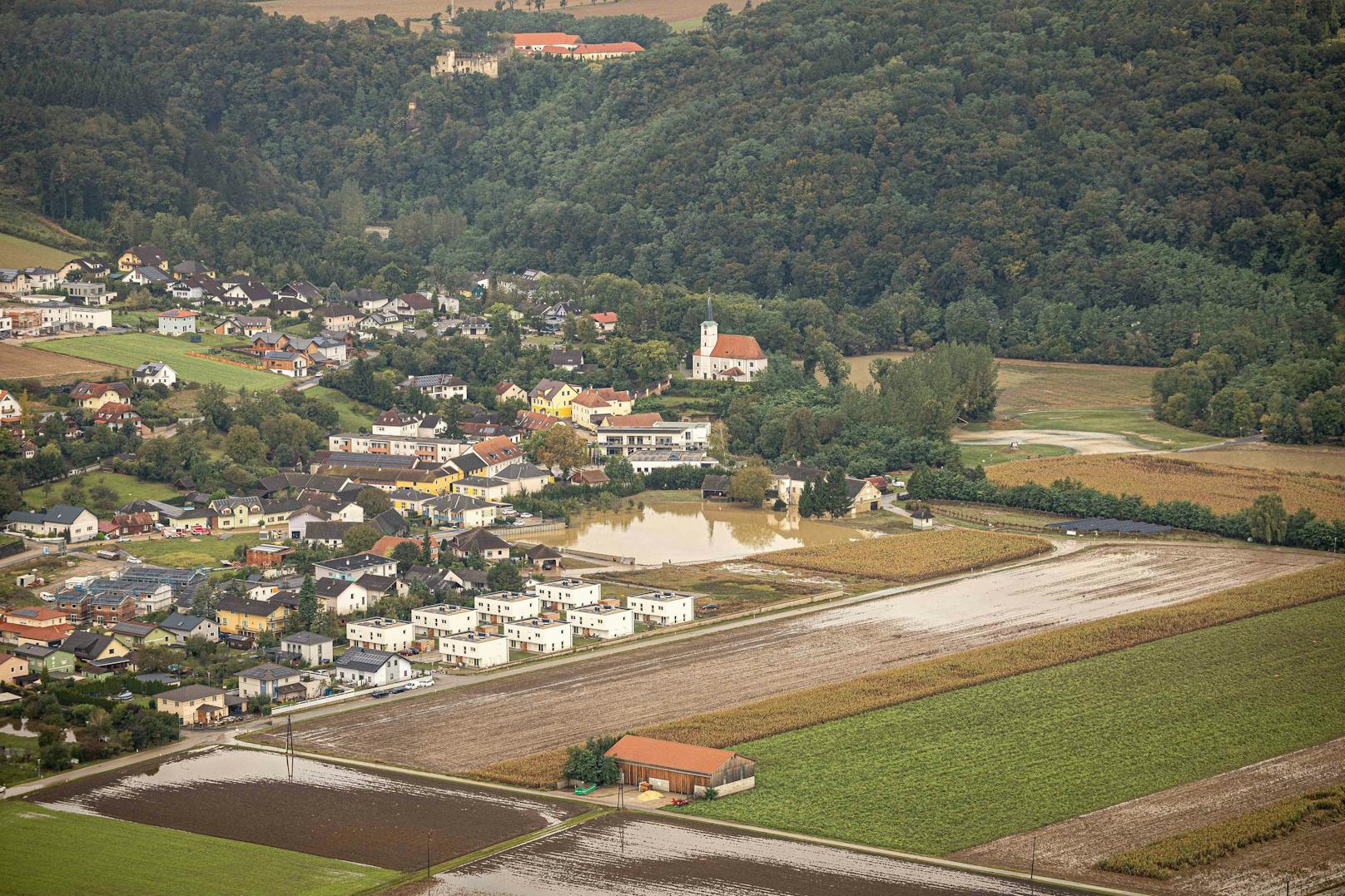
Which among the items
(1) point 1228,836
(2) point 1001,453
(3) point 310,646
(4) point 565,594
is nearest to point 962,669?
(4) point 565,594

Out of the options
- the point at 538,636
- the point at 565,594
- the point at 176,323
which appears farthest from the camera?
the point at 176,323

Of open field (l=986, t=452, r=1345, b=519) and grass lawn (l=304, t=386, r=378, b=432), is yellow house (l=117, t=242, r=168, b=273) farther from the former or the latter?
open field (l=986, t=452, r=1345, b=519)

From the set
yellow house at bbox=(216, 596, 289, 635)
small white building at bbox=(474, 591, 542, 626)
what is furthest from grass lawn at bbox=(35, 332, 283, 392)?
small white building at bbox=(474, 591, 542, 626)

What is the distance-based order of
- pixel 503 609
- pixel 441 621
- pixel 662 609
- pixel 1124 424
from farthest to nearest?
pixel 1124 424, pixel 662 609, pixel 503 609, pixel 441 621

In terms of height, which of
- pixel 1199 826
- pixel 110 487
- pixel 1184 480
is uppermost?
pixel 110 487

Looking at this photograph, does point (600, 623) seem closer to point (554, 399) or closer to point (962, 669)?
point (962, 669)

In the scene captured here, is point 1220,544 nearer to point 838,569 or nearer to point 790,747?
point 838,569
